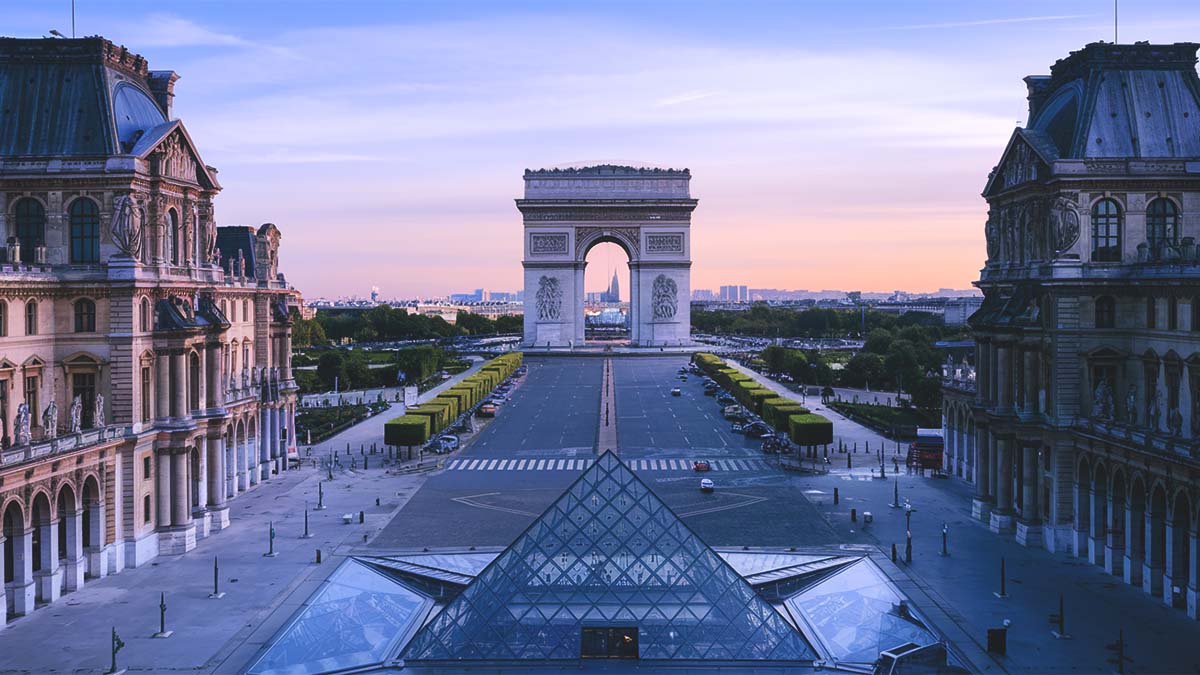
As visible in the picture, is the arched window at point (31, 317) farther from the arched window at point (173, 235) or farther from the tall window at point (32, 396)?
the arched window at point (173, 235)

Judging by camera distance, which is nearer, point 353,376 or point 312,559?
point 312,559

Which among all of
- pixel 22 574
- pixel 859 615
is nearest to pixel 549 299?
pixel 22 574

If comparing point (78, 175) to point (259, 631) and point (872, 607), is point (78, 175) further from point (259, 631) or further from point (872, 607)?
point (872, 607)

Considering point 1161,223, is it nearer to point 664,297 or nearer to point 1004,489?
point 1004,489

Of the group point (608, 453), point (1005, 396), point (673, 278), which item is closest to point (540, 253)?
point (673, 278)

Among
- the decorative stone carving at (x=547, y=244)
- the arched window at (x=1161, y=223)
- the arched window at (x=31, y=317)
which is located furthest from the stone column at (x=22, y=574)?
the decorative stone carving at (x=547, y=244)

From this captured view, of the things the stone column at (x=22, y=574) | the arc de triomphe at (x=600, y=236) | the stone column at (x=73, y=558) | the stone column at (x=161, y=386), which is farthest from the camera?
the arc de triomphe at (x=600, y=236)

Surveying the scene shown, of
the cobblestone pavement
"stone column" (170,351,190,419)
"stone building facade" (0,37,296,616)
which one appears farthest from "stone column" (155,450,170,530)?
the cobblestone pavement
